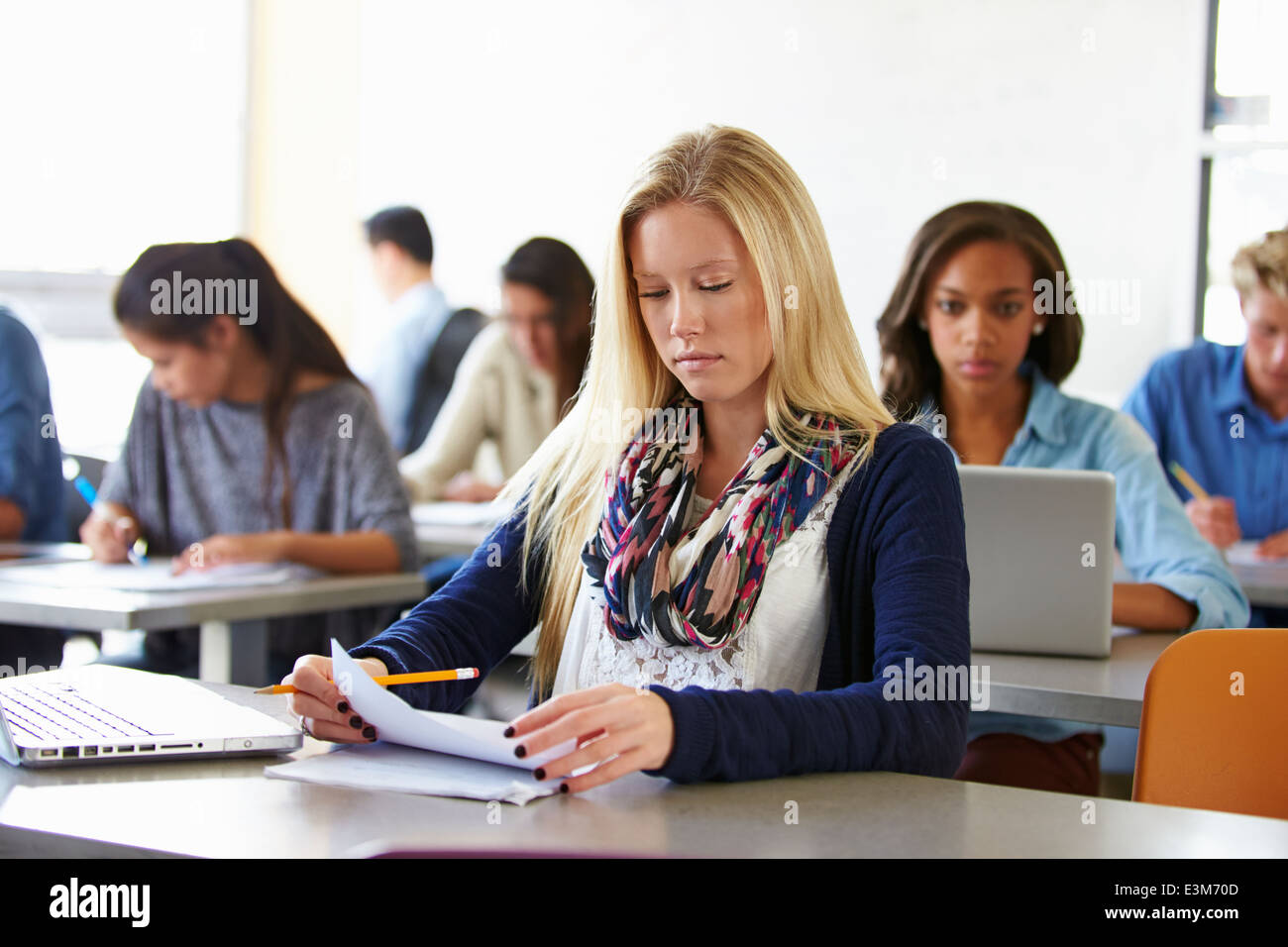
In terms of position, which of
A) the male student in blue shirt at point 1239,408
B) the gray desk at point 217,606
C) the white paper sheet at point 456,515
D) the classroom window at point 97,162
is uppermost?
the classroom window at point 97,162

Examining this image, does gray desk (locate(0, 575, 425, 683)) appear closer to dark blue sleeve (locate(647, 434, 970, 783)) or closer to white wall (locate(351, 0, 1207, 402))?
dark blue sleeve (locate(647, 434, 970, 783))

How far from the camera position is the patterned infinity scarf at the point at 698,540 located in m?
1.36

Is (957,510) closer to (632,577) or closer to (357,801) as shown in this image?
(632,577)

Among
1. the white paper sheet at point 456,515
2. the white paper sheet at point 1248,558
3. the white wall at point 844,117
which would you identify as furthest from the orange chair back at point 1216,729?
the white wall at point 844,117

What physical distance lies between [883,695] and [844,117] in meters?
4.18

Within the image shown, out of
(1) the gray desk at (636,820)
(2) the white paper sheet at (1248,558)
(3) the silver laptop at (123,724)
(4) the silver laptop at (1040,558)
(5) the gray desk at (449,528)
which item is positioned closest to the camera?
(1) the gray desk at (636,820)

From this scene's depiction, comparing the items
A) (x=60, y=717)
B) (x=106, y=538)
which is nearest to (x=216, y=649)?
(x=106, y=538)

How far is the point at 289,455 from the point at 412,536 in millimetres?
321

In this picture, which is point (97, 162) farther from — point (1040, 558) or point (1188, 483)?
point (1040, 558)

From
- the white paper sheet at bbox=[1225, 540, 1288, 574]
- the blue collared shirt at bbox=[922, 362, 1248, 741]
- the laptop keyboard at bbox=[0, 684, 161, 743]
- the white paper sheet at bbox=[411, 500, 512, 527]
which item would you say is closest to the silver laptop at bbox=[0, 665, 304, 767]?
the laptop keyboard at bbox=[0, 684, 161, 743]

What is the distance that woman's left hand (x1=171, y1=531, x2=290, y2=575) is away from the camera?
2.52 meters

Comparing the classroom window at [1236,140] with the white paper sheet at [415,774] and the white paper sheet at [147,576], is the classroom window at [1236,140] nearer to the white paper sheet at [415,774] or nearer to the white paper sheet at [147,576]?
the white paper sheet at [147,576]

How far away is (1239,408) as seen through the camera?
3312 millimetres

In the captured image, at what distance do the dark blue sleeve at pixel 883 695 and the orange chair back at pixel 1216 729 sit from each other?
0.91 ft
